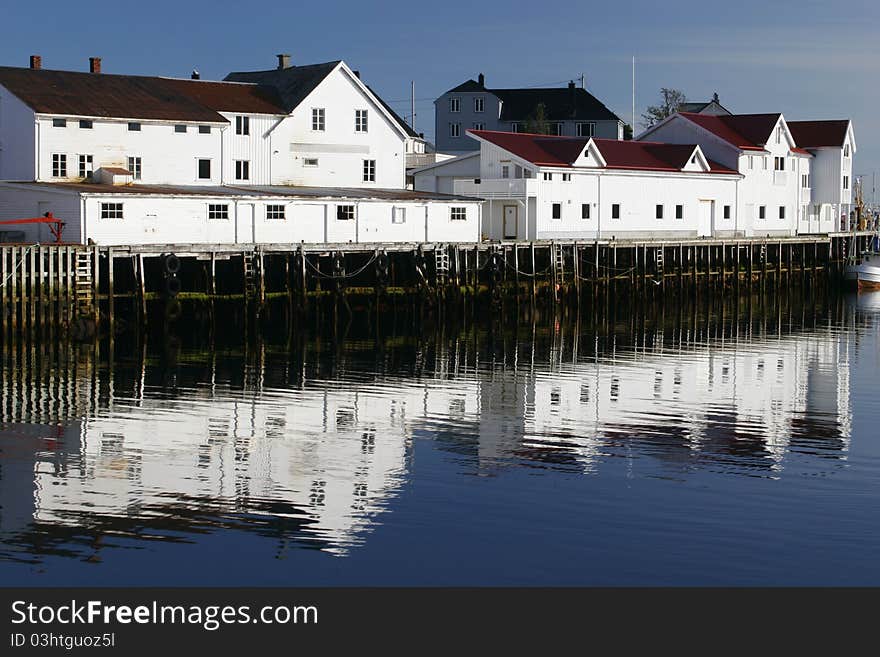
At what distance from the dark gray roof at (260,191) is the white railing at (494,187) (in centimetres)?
312

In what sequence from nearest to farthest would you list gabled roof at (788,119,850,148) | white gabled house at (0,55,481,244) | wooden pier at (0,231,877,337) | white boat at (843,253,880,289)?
1. wooden pier at (0,231,877,337)
2. white gabled house at (0,55,481,244)
3. white boat at (843,253,880,289)
4. gabled roof at (788,119,850,148)

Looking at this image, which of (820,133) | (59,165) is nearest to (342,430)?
(59,165)

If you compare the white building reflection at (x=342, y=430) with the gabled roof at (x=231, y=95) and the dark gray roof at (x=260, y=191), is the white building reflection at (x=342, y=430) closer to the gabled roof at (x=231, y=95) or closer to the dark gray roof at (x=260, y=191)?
the dark gray roof at (x=260, y=191)

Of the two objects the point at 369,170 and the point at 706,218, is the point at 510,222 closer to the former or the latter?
the point at 369,170

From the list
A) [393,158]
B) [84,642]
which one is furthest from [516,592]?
[393,158]

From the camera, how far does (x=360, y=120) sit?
6756 centimetres

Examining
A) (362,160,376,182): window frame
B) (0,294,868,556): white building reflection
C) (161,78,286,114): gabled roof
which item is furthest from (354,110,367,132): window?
(0,294,868,556): white building reflection

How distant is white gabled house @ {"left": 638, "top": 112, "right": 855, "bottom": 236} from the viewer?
83562 millimetres

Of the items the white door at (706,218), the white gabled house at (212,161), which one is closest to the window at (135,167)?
the white gabled house at (212,161)

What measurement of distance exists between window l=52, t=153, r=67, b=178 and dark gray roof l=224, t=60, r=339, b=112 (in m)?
12.6

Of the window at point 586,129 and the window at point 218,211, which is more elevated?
the window at point 586,129

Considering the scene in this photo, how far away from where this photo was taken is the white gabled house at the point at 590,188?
68750 millimetres

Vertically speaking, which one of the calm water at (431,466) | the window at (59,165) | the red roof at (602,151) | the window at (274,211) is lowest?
the calm water at (431,466)

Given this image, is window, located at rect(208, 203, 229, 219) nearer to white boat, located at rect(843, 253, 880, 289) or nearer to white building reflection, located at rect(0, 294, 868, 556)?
white building reflection, located at rect(0, 294, 868, 556)
